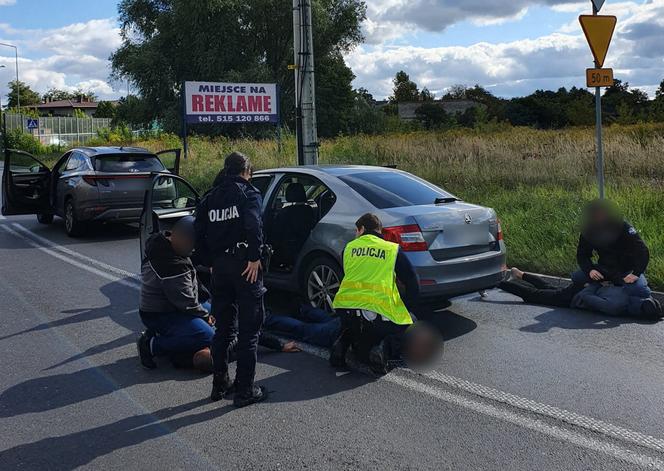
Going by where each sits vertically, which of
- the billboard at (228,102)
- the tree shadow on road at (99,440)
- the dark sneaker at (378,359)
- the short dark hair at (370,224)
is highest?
the billboard at (228,102)

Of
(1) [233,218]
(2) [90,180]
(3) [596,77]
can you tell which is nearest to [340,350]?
(1) [233,218]

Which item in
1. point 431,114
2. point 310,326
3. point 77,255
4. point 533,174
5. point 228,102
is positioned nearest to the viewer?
point 310,326

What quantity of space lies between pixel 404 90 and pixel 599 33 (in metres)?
101

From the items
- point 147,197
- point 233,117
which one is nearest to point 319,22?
point 233,117

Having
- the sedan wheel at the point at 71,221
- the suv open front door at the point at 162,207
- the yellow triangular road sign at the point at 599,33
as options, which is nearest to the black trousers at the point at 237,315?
the suv open front door at the point at 162,207

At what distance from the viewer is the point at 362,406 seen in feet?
14.5

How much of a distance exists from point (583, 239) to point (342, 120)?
3892 cm

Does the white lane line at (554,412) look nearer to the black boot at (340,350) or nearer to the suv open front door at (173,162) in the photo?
the black boot at (340,350)

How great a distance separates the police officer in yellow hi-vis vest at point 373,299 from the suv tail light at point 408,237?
616 millimetres

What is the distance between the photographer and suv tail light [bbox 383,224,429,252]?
578 cm

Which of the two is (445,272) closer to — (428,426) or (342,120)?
(428,426)

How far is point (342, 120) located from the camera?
147 feet

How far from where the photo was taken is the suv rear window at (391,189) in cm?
631

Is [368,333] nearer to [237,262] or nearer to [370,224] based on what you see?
[370,224]
